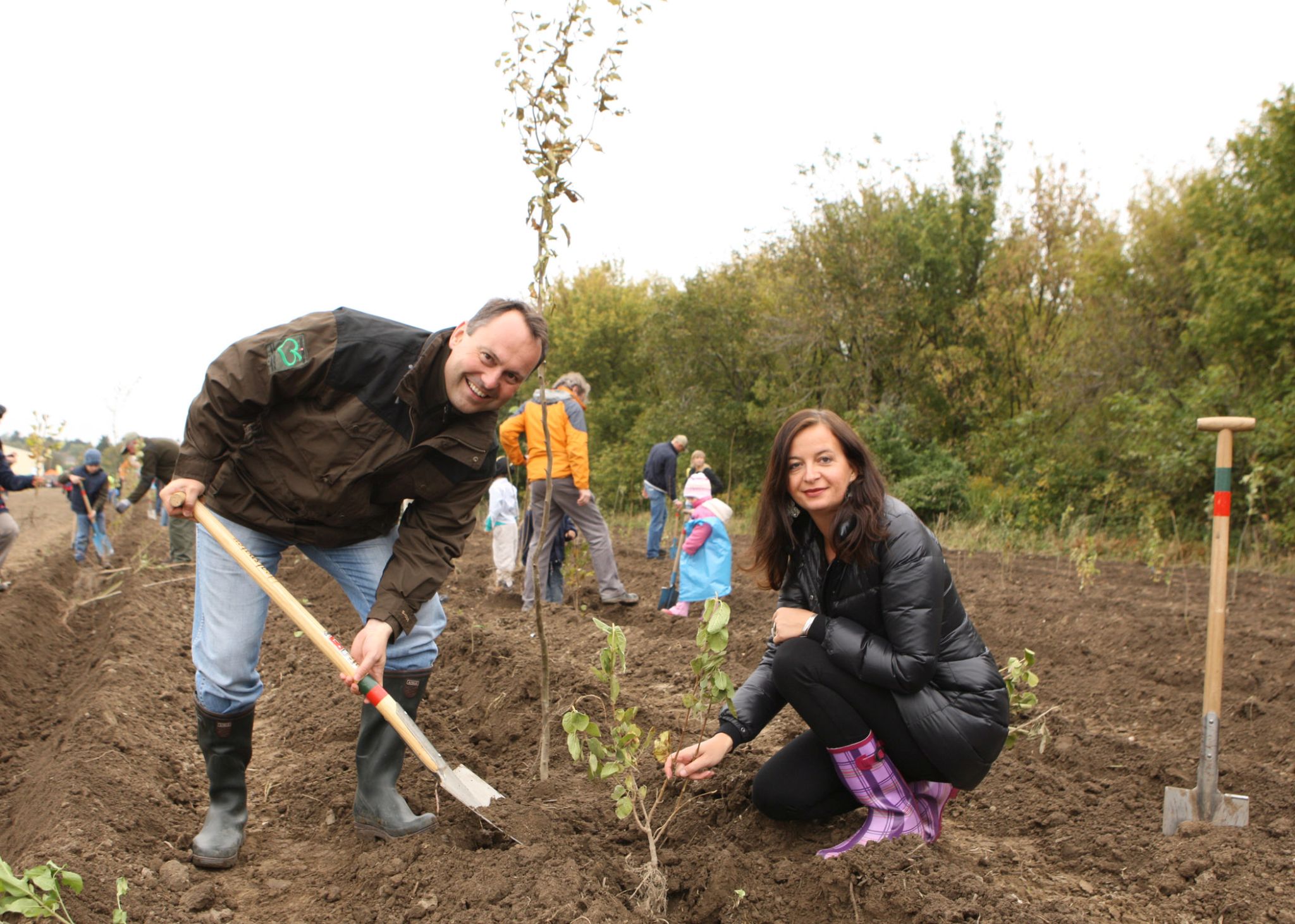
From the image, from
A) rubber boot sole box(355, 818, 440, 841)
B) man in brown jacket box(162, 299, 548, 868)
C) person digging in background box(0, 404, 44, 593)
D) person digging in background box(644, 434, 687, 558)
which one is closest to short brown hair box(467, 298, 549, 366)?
man in brown jacket box(162, 299, 548, 868)

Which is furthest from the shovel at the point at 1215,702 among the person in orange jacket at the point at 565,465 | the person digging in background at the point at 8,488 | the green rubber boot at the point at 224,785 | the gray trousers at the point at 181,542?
the gray trousers at the point at 181,542

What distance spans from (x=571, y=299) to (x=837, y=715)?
101 feet

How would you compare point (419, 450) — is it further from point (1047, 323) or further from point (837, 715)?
point (1047, 323)

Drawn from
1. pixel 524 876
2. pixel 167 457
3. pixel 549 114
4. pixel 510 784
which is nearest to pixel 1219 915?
pixel 524 876

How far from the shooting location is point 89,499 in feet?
37.6

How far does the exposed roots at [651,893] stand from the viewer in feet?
7.90

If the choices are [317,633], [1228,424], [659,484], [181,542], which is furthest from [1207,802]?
[181,542]

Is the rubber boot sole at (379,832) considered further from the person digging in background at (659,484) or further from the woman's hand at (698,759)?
the person digging in background at (659,484)

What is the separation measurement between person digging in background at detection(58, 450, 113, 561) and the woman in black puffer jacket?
10.6 meters

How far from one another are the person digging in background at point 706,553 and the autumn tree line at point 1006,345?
627 centimetres

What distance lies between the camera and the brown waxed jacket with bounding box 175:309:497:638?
2650 millimetres

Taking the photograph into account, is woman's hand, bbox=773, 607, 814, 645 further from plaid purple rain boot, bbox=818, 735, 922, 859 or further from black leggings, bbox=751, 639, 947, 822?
plaid purple rain boot, bbox=818, 735, 922, 859

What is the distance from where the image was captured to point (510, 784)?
338 cm

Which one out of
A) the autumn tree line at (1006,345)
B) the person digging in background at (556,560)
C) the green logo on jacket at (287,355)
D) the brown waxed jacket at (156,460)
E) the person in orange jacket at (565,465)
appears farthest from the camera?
the autumn tree line at (1006,345)
